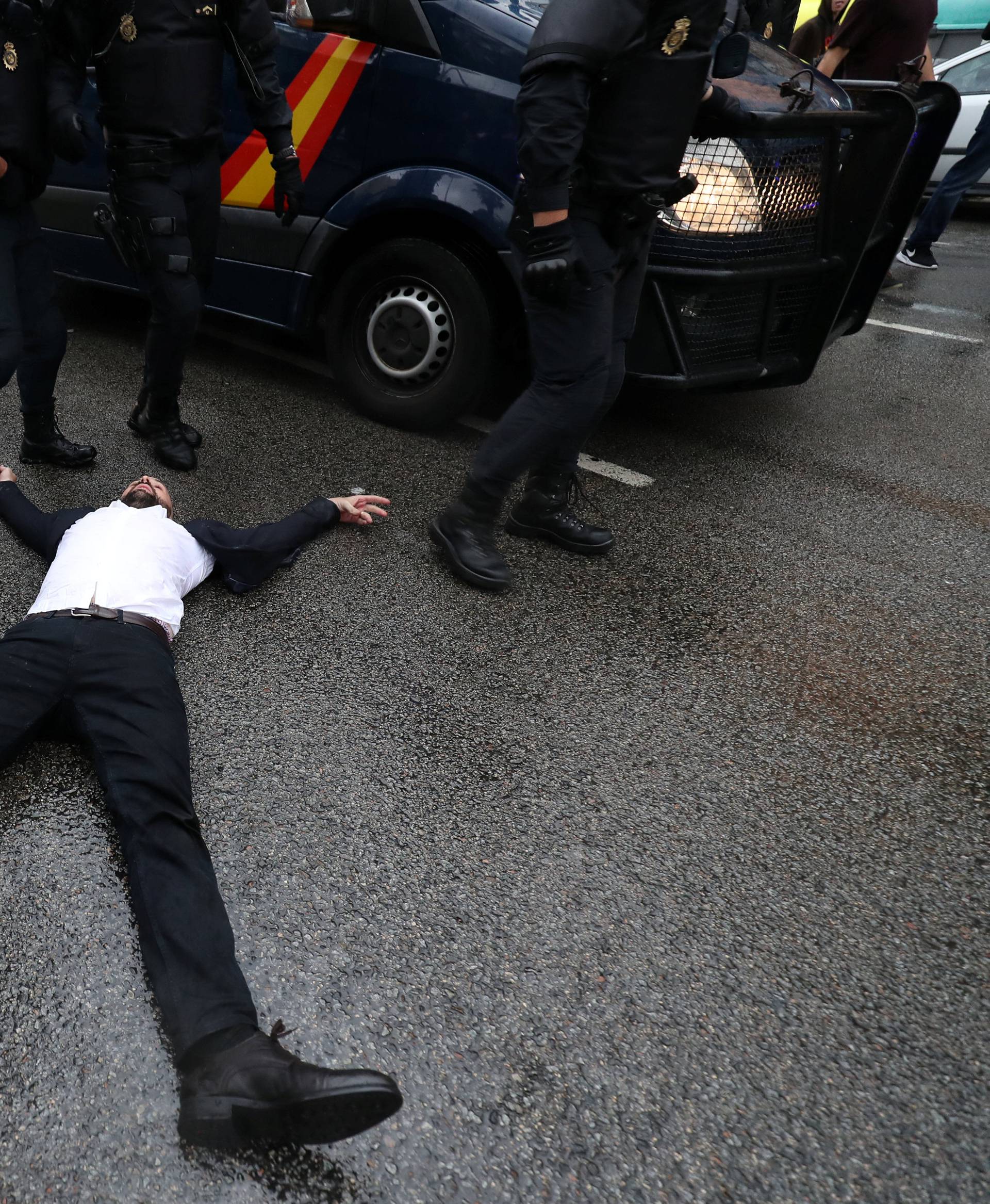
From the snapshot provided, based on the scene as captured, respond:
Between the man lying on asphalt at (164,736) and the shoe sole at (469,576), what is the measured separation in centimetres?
38

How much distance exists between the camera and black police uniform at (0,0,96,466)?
9.62 feet

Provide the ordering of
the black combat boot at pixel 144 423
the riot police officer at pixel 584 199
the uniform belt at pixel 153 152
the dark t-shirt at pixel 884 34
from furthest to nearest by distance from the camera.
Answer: the dark t-shirt at pixel 884 34, the black combat boot at pixel 144 423, the uniform belt at pixel 153 152, the riot police officer at pixel 584 199

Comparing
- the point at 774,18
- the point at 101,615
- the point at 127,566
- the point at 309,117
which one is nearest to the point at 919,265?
the point at 774,18

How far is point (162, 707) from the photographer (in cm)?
209

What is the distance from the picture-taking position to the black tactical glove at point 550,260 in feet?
8.40

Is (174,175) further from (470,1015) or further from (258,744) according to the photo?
(470,1015)

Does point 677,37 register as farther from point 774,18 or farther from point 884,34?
point 774,18

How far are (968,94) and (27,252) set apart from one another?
10110 mm

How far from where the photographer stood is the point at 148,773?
193 cm

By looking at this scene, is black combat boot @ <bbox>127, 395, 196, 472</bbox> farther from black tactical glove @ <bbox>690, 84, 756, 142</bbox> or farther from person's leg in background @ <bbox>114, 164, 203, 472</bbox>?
black tactical glove @ <bbox>690, 84, 756, 142</bbox>

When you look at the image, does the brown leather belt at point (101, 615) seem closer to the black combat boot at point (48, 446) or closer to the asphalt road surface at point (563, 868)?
the asphalt road surface at point (563, 868)

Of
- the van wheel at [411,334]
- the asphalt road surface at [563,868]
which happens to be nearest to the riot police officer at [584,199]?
the asphalt road surface at [563,868]

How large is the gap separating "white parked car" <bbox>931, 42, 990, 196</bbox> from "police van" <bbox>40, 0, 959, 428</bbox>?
659 centimetres

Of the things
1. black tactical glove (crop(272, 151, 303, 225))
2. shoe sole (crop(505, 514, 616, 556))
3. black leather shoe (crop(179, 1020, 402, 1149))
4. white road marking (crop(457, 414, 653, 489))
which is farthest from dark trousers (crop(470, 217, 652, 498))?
black leather shoe (crop(179, 1020, 402, 1149))
